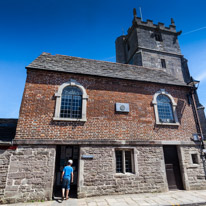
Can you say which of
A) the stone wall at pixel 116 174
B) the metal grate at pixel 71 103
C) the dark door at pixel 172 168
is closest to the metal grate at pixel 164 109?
the dark door at pixel 172 168

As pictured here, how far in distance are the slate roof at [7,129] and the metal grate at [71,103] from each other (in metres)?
2.80

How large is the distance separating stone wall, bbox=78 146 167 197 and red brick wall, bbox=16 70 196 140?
2.70 feet

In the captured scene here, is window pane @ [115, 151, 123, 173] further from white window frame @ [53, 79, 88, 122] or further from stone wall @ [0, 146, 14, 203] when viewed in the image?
stone wall @ [0, 146, 14, 203]

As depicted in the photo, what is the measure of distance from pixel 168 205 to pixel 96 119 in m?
4.90

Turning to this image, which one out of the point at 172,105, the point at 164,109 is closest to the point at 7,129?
the point at 164,109

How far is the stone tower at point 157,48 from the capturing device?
69.3 feet

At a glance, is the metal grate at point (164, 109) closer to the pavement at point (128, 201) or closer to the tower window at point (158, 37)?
the pavement at point (128, 201)

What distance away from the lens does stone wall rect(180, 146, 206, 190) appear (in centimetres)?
768

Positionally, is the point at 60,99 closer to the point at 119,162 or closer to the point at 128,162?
the point at 119,162

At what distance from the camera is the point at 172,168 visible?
26.1ft

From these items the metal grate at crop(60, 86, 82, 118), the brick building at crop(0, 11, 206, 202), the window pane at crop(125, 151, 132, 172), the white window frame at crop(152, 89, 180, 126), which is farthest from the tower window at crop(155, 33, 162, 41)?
the window pane at crop(125, 151, 132, 172)

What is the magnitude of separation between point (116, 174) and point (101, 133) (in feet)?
7.24

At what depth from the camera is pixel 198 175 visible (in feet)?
25.9

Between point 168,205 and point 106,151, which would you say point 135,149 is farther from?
point 168,205
